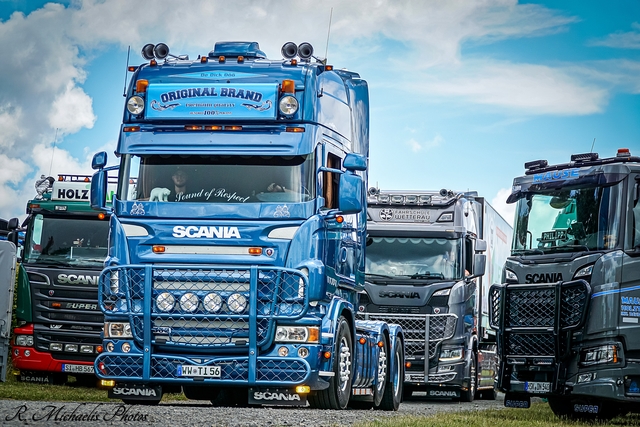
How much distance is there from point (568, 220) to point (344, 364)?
13.4 feet

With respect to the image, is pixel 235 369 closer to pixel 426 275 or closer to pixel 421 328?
pixel 421 328

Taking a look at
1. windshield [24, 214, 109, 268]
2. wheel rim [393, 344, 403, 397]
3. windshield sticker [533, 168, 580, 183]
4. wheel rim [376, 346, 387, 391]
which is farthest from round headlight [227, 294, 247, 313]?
windshield [24, 214, 109, 268]

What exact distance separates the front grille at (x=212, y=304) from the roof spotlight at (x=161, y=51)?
10.2ft

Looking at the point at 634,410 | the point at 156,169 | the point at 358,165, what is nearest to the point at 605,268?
the point at 634,410

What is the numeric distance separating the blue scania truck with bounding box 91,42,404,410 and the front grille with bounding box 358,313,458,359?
634 centimetres

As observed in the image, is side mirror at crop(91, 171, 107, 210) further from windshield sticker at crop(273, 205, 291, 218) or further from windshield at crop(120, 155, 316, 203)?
windshield sticker at crop(273, 205, 291, 218)

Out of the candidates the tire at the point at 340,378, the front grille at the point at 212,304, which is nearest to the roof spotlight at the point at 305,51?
the front grille at the point at 212,304

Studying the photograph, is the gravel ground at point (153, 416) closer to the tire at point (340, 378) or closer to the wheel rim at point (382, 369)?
the tire at point (340, 378)

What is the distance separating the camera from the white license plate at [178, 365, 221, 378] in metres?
12.3

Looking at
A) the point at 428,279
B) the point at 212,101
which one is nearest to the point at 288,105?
the point at 212,101

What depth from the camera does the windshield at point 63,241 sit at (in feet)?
64.6

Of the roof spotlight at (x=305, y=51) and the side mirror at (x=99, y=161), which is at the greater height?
the roof spotlight at (x=305, y=51)

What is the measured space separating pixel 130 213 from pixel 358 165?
2835mm

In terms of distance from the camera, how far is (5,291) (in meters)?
19.9
